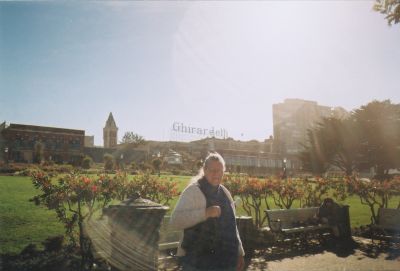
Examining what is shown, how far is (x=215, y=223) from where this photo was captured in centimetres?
315

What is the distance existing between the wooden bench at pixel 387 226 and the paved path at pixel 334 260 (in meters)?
1.07

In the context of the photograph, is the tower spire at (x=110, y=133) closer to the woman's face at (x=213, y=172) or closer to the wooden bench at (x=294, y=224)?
the wooden bench at (x=294, y=224)

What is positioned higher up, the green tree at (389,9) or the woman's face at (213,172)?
the green tree at (389,9)

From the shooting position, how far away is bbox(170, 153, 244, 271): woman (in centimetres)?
307

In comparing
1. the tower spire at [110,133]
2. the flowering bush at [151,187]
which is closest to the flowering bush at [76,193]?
the flowering bush at [151,187]

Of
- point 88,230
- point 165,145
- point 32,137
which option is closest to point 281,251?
point 88,230

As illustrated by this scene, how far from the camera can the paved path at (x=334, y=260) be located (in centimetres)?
673

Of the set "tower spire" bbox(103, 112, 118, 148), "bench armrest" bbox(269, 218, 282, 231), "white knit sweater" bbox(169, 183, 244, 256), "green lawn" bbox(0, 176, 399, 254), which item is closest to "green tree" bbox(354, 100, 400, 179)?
"green lawn" bbox(0, 176, 399, 254)

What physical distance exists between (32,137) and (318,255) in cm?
5769

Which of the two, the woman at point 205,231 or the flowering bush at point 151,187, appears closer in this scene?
the woman at point 205,231

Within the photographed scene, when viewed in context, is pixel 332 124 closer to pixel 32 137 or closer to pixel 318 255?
pixel 318 255

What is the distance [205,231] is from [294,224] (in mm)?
6792

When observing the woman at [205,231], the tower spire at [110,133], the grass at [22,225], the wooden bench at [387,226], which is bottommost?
the wooden bench at [387,226]

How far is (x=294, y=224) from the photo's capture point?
30.3 ft
